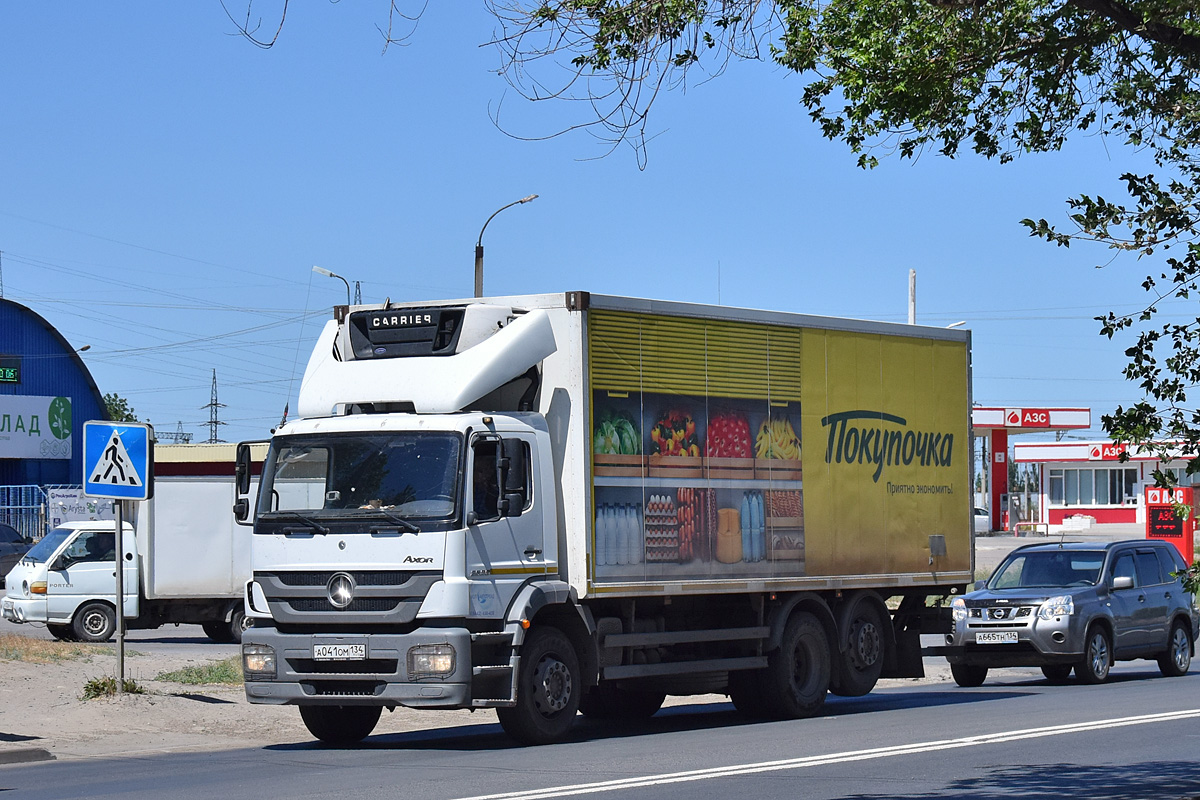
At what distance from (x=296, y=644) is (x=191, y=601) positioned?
38.9 ft

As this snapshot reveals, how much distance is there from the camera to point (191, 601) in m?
24.1

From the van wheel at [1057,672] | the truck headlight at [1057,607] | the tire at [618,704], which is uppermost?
the truck headlight at [1057,607]

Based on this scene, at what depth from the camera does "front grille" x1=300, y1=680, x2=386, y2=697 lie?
12695mm

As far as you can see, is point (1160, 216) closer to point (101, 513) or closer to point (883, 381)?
point (883, 381)

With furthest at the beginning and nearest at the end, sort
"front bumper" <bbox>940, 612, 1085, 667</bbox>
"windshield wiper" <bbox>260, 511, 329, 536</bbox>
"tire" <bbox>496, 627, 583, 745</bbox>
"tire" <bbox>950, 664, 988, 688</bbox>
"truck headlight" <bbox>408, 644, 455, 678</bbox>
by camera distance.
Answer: "tire" <bbox>950, 664, 988, 688</bbox>
"front bumper" <bbox>940, 612, 1085, 667</bbox>
"tire" <bbox>496, 627, 583, 745</bbox>
"windshield wiper" <bbox>260, 511, 329, 536</bbox>
"truck headlight" <bbox>408, 644, 455, 678</bbox>

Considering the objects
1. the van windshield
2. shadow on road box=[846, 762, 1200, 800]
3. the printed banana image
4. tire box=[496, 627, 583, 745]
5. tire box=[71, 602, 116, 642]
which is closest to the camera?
shadow on road box=[846, 762, 1200, 800]

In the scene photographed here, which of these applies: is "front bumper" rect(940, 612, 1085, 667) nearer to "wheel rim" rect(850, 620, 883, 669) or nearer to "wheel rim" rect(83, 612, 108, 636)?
"wheel rim" rect(850, 620, 883, 669)

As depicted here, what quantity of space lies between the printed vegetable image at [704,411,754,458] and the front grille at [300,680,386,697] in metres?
3.83

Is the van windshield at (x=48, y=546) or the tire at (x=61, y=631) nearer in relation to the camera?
the tire at (x=61, y=631)

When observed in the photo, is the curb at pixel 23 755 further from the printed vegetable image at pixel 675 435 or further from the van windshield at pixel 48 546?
the van windshield at pixel 48 546

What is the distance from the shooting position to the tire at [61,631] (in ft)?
81.0

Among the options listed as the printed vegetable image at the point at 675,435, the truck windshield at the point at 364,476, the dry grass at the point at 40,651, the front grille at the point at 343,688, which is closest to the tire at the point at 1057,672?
the printed vegetable image at the point at 675,435

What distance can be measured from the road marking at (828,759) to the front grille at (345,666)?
2.58 metres

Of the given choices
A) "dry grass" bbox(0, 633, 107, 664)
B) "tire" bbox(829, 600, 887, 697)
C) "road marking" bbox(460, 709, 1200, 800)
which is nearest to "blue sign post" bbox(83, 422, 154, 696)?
"dry grass" bbox(0, 633, 107, 664)
